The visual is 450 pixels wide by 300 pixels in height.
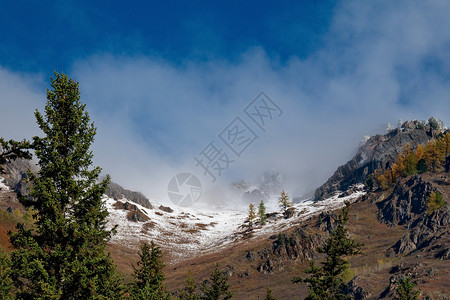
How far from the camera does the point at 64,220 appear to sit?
512 inches

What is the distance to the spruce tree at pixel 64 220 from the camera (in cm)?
1206

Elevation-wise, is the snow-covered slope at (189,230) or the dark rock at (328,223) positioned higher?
the snow-covered slope at (189,230)

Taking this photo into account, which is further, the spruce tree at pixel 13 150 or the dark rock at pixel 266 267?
the dark rock at pixel 266 267

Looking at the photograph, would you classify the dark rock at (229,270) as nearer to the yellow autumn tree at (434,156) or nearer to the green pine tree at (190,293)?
the green pine tree at (190,293)

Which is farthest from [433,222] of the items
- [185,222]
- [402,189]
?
[185,222]

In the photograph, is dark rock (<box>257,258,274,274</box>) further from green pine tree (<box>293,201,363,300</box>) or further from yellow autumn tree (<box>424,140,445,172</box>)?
yellow autumn tree (<box>424,140,445,172</box>)

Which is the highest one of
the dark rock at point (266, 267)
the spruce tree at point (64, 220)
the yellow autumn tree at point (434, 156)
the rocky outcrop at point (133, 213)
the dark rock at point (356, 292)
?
the rocky outcrop at point (133, 213)

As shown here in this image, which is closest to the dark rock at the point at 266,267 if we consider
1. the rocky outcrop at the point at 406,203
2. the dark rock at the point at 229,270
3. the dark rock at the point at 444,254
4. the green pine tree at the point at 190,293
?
the dark rock at the point at 229,270

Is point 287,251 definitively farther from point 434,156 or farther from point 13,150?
point 13,150

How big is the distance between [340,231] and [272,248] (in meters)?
77.4

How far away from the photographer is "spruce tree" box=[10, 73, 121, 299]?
1206cm

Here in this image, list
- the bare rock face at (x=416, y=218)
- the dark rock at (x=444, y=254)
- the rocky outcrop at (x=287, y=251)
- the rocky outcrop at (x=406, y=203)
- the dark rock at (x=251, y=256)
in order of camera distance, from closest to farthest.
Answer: the dark rock at (x=444, y=254) < the bare rock face at (x=416, y=218) < the rocky outcrop at (x=287, y=251) < the dark rock at (x=251, y=256) < the rocky outcrop at (x=406, y=203)

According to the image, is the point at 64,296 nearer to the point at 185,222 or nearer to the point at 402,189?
the point at 402,189

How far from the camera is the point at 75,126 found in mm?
14602
